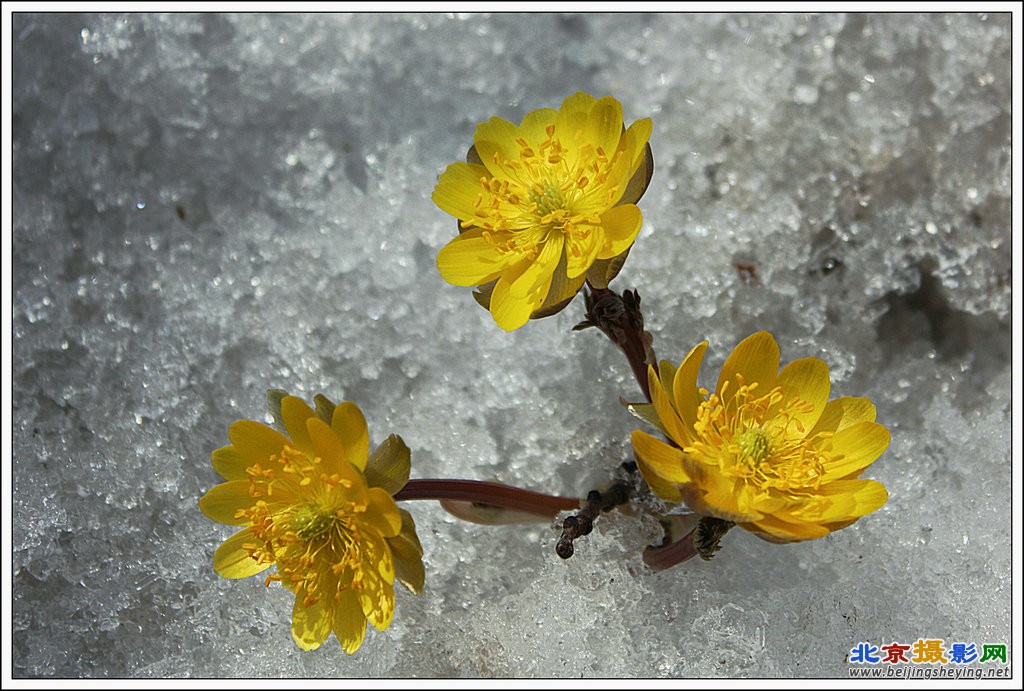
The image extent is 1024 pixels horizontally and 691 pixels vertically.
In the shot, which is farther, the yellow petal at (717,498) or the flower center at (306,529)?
the flower center at (306,529)

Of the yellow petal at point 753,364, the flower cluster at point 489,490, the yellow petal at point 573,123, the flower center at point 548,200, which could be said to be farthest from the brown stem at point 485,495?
the yellow petal at point 573,123

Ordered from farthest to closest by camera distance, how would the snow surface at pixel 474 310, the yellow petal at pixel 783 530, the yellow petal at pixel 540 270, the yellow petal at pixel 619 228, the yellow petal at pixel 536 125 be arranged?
the snow surface at pixel 474 310, the yellow petal at pixel 536 125, the yellow petal at pixel 540 270, the yellow petal at pixel 619 228, the yellow petal at pixel 783 530

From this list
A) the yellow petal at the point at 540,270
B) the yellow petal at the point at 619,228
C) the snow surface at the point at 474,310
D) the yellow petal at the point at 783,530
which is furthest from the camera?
the snow surface at the point at 474,310

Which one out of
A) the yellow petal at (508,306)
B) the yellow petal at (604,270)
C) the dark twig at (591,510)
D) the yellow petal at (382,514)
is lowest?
the dark twig at (591,510)

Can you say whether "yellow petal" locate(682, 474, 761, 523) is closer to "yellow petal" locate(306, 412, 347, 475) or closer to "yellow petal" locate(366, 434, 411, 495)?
"yellow petal" locate(366, 434, 411, 495)

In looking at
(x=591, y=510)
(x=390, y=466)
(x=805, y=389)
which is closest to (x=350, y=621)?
(x=390, y=466)

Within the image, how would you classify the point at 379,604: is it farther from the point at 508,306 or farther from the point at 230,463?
the point at 508,306

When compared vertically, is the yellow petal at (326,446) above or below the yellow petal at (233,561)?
above

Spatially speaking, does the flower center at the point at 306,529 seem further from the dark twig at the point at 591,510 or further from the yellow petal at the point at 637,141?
the yellow petal at the point at 637,141
